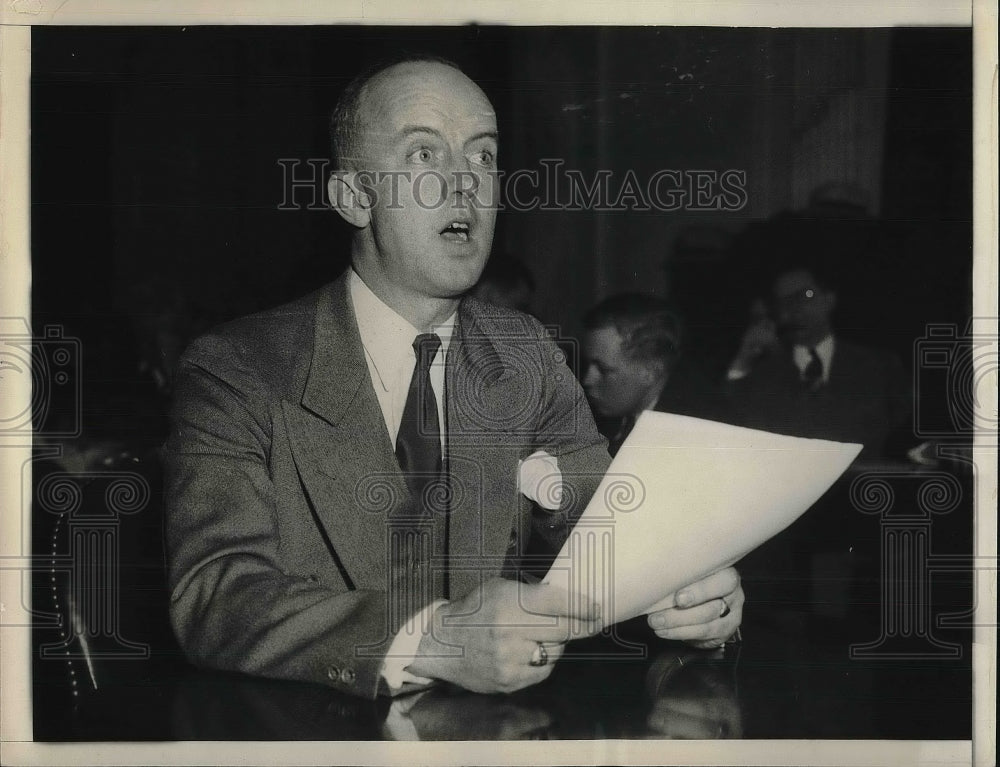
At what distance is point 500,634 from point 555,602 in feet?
0.48

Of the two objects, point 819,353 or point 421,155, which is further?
point 819,353

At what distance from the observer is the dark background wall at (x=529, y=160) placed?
228 cm

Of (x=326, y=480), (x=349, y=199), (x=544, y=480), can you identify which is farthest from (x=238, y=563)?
(x=349, y=199)

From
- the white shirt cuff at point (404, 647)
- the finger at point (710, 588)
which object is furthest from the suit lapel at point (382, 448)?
the finger at point (710, 588)

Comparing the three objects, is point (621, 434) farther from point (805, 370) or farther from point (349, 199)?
point (349, 199)

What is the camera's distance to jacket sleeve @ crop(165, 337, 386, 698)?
2193 mm

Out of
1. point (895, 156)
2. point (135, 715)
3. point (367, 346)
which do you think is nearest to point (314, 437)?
point (367, 346)

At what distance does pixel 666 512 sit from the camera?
231 centimetres

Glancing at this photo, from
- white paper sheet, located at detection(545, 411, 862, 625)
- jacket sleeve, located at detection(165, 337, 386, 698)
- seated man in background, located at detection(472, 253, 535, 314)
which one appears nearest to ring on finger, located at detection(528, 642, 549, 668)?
white paper sheet, located at detection(545, 411, 862, 625)

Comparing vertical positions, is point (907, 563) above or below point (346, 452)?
below

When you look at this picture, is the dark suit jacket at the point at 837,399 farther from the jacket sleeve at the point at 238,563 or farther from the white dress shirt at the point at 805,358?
the jacket sleeve at the point at 238,563

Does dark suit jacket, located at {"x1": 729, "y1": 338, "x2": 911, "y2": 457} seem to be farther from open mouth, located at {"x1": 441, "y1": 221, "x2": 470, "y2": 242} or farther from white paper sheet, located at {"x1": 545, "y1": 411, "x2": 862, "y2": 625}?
open mouth, located at {"x1": 441, "y1": 221, "x2": 470, "y2": 242}

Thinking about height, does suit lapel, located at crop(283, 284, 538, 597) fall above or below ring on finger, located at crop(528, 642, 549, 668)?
above

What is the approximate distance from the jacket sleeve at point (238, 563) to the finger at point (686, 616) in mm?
641
